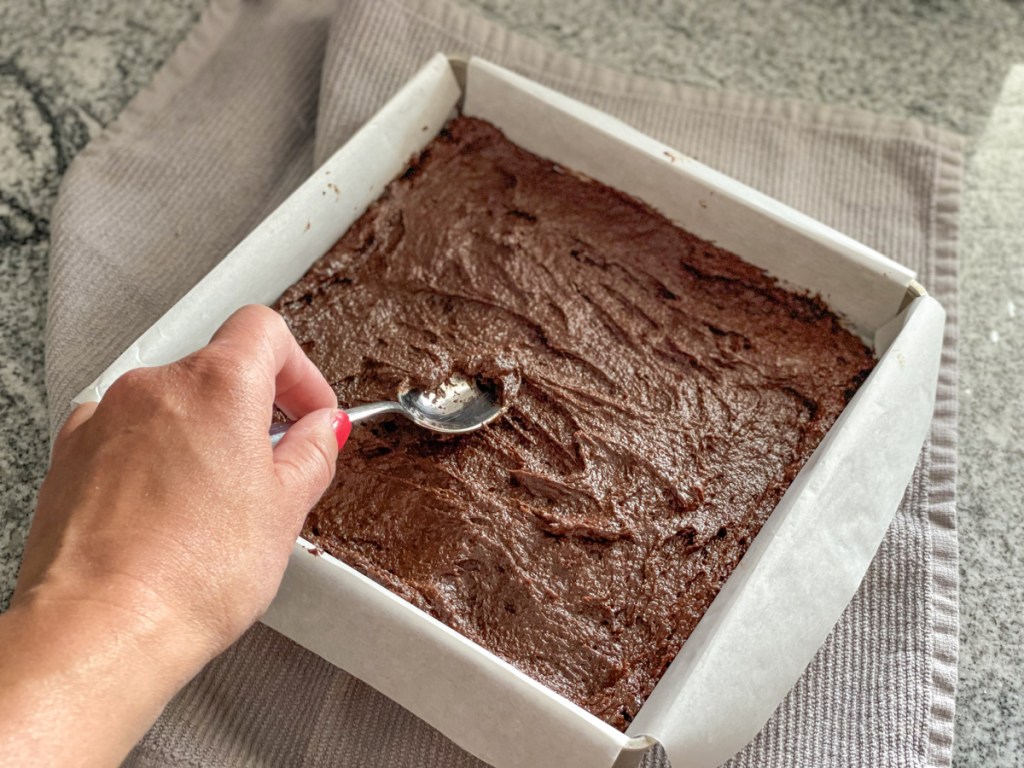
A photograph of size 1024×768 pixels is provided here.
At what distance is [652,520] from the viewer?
4.45 ft

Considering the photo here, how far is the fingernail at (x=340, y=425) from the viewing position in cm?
118

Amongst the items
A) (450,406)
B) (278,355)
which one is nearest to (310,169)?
(450,406)

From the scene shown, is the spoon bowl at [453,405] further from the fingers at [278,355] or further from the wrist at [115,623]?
the wrist at [115,623]

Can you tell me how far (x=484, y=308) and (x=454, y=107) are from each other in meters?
0.39

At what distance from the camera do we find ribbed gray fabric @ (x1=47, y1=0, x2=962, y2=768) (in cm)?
131

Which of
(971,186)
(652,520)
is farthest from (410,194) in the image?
(971,186)

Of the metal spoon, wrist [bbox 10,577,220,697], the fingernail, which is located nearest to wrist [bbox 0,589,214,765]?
wrist [bbox 10,577,220,697]

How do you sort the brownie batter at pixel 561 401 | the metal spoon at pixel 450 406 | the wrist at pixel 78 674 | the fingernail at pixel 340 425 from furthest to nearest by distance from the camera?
the metal spoon at pixel 450 406 < the brownie batter at pixel 561 401 < the fingernail at pixel 340 425 < the wrist at pixel 78 674

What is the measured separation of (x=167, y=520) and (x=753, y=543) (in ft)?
2.33

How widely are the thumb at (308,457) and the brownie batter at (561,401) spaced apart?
0.68 feet

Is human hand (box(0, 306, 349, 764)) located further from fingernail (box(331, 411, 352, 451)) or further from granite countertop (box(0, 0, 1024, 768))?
granite countertop (box(0, 0, 1024, 768))

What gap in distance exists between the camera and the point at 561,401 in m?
1.43

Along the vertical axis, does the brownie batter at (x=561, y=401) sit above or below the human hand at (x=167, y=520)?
below

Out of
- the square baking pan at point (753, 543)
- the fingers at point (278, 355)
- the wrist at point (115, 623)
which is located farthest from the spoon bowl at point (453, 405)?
the wrist at point (115, 623)
